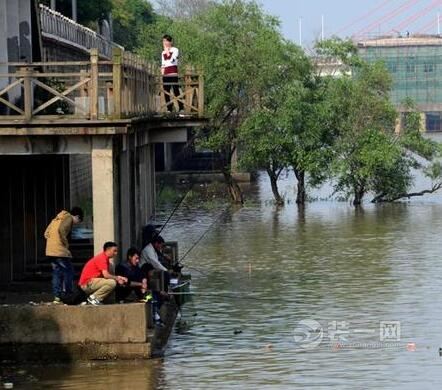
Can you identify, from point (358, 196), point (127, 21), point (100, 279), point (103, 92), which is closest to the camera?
point (100, 279)

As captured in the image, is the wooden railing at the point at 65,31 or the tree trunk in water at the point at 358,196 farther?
the tree trunk in water at the point at 358,196

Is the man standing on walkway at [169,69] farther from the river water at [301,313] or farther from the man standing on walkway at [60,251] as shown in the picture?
the man standing on walkway at [60,251]

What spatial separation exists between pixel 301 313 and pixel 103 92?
5.83m

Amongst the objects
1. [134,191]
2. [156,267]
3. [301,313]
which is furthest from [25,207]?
[301,313]

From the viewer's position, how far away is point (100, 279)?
2077 cm

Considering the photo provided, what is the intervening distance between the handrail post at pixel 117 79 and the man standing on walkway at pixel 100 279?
1.88m

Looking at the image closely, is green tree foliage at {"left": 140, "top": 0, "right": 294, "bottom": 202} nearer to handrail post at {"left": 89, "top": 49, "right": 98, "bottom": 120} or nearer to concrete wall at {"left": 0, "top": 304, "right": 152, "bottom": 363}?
handrail post at {"left": 89, "top": 49, "right": 98, "bottom": 120}

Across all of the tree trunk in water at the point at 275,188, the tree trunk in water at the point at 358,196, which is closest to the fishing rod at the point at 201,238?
the tree trunk in water at the point at 275,188

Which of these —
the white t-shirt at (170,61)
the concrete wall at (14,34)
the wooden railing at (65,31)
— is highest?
the wooden railing at (65,31)

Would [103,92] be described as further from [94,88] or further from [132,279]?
[132,279]

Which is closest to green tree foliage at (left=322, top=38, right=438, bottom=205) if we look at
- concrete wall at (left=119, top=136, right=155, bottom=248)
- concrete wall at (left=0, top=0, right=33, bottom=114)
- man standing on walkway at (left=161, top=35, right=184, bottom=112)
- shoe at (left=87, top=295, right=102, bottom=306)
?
concrete wall at (left=119, top=136, right=155, bottom=248)

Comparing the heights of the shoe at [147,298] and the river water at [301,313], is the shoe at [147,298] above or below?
above

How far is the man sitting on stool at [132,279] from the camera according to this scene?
2148 cm

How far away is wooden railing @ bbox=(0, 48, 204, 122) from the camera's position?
21.2 meters
